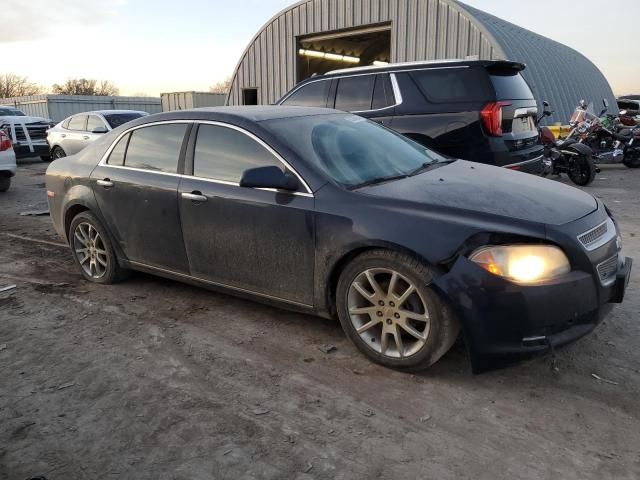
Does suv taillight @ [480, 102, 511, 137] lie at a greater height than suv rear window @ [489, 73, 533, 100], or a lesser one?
lesser

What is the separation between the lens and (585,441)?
253 centimetres

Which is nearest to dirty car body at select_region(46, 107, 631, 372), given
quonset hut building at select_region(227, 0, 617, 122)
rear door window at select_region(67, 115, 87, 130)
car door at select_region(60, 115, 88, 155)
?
car door at select_region(60, 115, 88, 155)

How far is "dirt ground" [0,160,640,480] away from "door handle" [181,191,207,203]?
2.99 ft

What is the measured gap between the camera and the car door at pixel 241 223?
3459 millimetres

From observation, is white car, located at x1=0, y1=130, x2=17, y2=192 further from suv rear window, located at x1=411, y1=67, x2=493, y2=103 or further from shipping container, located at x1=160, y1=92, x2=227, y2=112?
shipping container, located at x1=160, y1=92, x2=227, y2=112

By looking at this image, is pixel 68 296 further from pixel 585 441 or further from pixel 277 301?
pixel 585 441

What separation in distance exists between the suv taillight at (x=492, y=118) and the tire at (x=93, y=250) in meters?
4.48

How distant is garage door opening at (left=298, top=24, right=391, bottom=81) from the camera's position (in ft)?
57.7

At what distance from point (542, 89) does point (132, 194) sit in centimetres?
1498

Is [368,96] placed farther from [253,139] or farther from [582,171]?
[582,171]

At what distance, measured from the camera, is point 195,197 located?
3918 mm

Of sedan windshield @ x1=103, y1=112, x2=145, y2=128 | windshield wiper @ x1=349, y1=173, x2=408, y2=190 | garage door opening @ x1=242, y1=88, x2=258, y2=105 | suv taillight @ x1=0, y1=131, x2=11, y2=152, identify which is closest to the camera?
windshield wiper @ x1=349, y1=173, x2=408, y2=190

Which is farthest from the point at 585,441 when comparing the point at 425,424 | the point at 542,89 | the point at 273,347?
the point at 542,89

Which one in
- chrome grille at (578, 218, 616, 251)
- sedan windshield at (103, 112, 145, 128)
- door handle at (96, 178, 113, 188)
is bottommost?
chrome grille at (578, 218, 616, 251)
